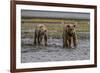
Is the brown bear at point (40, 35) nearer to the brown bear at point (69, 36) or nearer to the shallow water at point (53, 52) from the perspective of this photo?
the shallow water at point (53, 52)

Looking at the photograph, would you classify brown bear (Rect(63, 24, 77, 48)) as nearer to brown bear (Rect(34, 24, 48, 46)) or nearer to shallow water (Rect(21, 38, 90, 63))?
shallow water (Rect(21, 38, 90, 63))

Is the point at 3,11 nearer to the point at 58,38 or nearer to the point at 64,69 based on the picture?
the point at 58,38

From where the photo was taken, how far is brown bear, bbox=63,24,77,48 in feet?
5.76

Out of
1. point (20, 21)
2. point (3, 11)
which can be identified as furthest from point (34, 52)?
point (3, 11)

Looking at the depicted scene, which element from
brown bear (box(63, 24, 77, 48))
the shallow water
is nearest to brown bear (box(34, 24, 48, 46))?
the shallow water

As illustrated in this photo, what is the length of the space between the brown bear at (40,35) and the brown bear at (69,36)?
186 mm

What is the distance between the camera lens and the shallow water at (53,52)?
5.36ft

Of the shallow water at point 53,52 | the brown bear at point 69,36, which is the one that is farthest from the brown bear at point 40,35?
the brown bear at point 69,36

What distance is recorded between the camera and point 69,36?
1.77 metres

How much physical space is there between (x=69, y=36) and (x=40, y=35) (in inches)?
10.9

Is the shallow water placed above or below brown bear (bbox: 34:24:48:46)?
below

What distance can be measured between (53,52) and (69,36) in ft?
0.70

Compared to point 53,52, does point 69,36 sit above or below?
above

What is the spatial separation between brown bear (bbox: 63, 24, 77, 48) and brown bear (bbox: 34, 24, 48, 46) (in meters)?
0.19
